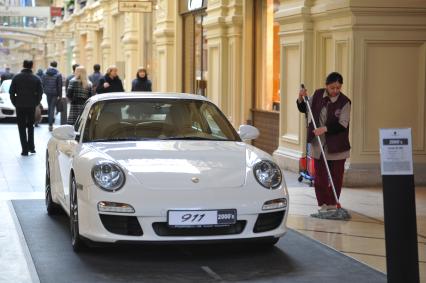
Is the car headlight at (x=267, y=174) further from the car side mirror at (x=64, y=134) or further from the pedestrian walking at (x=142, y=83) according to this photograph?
the pedestrian walking at (x=142, y=83)

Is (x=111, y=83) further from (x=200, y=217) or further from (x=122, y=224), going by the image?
(x=200, y=217)

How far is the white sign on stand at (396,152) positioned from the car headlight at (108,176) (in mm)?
2113

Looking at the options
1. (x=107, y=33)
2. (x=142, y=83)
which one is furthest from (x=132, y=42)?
(x=142, y=83)

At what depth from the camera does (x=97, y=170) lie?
23.5 feet

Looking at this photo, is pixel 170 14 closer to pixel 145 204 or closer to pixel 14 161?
pixel 14 161

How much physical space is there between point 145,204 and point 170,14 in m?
16.7

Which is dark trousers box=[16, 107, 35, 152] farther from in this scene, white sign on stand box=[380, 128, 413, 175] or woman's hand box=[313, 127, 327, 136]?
white sign on stand box=[380, 128, 413, 175]

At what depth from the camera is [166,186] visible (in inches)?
275

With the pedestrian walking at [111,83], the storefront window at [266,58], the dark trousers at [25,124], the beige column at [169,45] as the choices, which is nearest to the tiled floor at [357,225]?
the storefront window at [266,58]

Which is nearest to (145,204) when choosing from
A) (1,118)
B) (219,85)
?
(219,85)

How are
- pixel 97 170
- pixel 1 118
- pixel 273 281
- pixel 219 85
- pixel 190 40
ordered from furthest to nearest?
pixel 1 118, pixel 190 40, pixel 219 85, pixel 97 170, pixel 273 281

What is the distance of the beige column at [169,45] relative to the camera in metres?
22.8

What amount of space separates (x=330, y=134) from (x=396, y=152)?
135 inches

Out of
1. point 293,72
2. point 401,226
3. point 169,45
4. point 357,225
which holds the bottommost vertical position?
point 357,225
